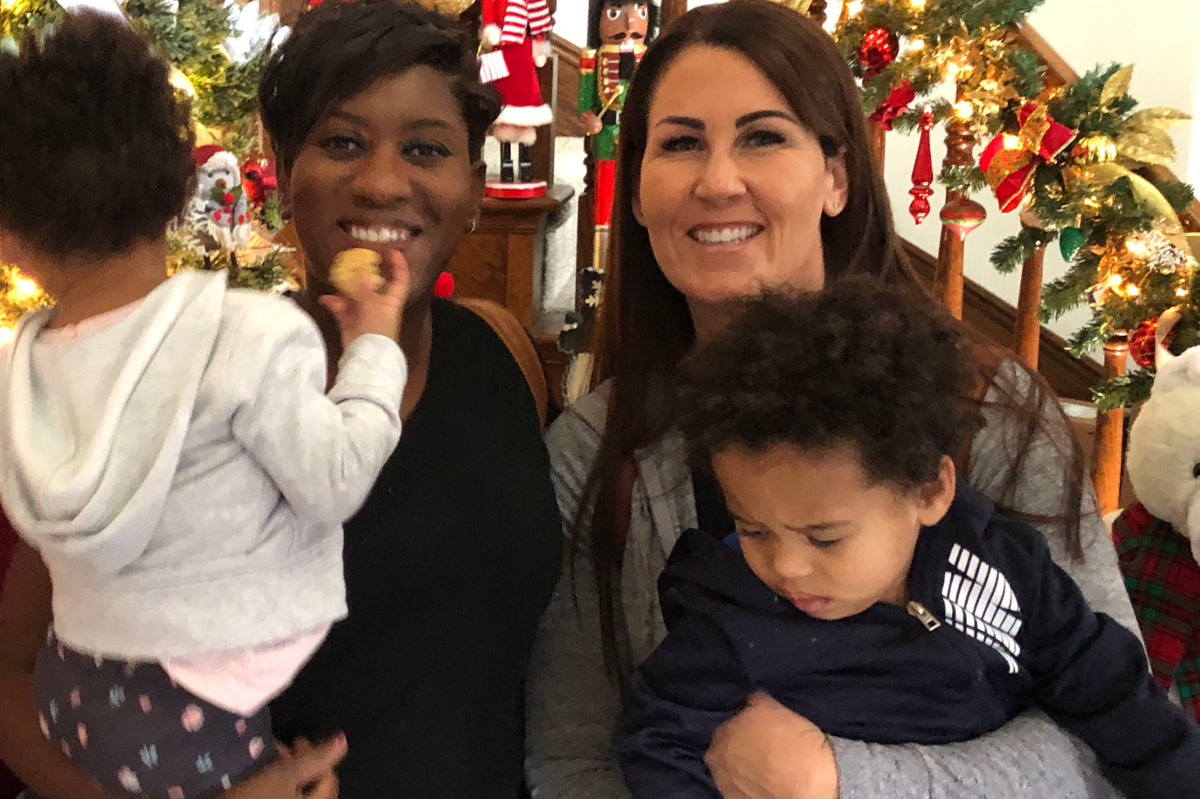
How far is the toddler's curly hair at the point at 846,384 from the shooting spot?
873 millimetres

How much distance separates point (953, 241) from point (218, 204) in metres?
1.79

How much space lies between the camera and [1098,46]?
3.28 m

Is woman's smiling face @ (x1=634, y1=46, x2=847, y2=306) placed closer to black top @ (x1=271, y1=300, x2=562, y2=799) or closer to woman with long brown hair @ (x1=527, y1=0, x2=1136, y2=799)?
woman with long brown hair @ (x1=527, y1=0, x2=1136, y2=799)

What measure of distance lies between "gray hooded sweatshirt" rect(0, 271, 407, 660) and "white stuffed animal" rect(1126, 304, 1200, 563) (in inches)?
50.8

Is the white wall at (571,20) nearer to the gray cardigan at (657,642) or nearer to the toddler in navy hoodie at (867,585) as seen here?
the gray cardigan at (657,642)

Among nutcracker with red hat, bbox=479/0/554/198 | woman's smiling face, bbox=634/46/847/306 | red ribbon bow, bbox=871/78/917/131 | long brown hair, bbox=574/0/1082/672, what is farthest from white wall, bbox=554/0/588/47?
woman's smiling face, bbox=634/46/847/306

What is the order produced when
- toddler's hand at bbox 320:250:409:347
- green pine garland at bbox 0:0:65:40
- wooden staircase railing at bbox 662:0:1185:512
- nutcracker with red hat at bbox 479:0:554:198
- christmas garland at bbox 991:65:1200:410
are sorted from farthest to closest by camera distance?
nutcracker with red hat at bbox 479:0:554:198 < wooden staircase railing at bbox 662:0:1185:512 < christmas garland at bbox 991:65:1200:410 < green pine garland at bbox 0:0:65:40 < toddler's hand at bbox 320:250:409:347

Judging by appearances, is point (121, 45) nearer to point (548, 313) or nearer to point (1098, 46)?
point (548, 313)

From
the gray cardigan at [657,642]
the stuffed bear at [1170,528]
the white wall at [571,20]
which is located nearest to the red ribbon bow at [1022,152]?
the stuffed bear at [1170,528]

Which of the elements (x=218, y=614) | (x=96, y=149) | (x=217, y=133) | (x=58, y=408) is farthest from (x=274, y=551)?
(x=217, y=133)

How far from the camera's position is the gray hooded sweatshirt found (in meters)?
0.75

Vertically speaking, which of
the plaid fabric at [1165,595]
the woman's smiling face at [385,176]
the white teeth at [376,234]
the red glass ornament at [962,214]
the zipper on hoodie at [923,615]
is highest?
the woman's smiling face at [385,176]

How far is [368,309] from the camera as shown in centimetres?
100

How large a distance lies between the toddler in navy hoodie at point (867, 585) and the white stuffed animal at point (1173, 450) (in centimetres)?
67
